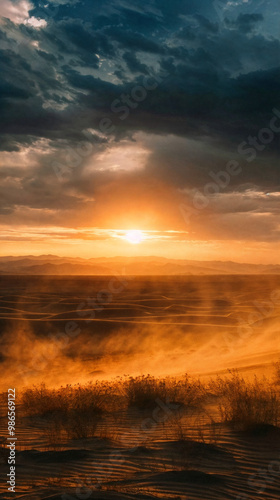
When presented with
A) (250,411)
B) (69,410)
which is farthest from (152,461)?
(69,410)

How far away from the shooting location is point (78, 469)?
251 inches

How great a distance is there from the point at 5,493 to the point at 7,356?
17.1m

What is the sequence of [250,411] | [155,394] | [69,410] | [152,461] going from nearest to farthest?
[152,461] < [250,411] < [69,410] < [155,394]

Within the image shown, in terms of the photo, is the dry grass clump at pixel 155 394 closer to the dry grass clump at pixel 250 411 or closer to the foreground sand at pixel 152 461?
the dry grass clump at pixel 250 411

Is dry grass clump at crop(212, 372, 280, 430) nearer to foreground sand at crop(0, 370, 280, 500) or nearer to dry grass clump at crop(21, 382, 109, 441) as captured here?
foreground sand at crop(0, 370, 280, 500)

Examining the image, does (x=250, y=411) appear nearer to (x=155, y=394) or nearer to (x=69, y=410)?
(x=155, y=394)

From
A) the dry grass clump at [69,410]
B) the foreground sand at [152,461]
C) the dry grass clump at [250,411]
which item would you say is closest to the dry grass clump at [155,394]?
→ the dry grass clump at [69,410]

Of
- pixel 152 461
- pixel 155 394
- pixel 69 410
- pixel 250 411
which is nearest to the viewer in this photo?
pixel 152 461

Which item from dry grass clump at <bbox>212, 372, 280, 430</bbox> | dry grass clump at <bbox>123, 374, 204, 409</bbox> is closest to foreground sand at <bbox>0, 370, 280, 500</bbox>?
dry grass clump at <bbox>212, 372, 280, 430</bbox>

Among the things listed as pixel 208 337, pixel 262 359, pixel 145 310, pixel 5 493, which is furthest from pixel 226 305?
pixel 5 493

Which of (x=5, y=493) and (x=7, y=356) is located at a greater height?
(x=7, y=356)

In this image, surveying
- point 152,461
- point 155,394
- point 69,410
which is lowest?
point 152,461

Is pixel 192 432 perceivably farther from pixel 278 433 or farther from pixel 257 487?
pixel 257 487

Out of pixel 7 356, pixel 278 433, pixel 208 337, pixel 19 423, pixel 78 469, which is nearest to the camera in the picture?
→ pixel 78 469
